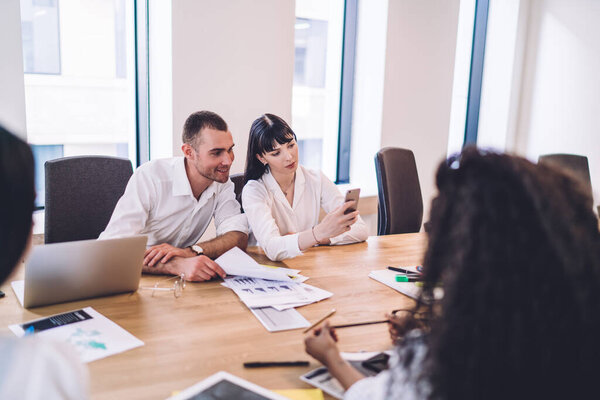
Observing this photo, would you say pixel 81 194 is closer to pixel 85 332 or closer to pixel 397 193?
pixel 85 332

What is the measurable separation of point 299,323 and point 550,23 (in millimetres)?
4600

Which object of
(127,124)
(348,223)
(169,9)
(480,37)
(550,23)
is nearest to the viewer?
(348,223)

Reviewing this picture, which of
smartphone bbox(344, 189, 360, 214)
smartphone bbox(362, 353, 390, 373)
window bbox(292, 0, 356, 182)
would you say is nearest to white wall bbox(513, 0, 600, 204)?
window bbox(292, 0, 356, 182)

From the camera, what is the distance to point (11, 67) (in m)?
2.68

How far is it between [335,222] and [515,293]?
139 centimetres

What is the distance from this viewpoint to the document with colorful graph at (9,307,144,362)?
4.28ft

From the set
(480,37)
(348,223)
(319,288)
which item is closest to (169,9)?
(348,223)

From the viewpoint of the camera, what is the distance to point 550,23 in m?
4.91

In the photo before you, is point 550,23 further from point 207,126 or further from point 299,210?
point 207,126

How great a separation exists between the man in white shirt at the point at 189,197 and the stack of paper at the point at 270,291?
298 millimetres

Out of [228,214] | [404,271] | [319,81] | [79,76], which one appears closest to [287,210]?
[228,214]

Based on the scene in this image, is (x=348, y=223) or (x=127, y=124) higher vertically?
(x=127, y=124)

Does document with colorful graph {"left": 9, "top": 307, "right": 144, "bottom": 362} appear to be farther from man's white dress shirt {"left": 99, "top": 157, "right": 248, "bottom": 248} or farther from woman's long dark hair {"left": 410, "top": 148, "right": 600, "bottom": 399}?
woman's long dark hair {"left": 410, "top": 148, "right": 600, "bottom": 399}

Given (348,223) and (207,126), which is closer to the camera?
(348,223)
